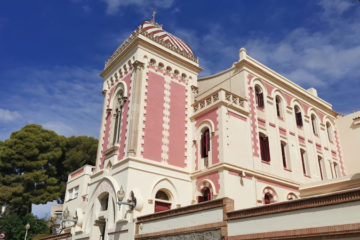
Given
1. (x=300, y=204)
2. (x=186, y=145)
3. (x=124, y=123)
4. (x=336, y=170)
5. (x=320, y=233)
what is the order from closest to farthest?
1. (x=320, y=233)
2. (x=300, y=204)
3. (x=124, y=123)
4. (x=186, y=145)
5. (x=336, y=170)

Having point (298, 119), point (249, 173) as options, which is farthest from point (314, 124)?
point (249, 173)

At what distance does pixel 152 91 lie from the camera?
734 inches

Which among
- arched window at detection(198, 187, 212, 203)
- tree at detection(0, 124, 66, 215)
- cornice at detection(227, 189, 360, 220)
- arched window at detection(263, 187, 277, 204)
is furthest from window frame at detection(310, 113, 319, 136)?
tree at detection(0, 124, 66, 215)

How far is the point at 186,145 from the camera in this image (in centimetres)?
1880

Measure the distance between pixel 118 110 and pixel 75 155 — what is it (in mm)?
19523

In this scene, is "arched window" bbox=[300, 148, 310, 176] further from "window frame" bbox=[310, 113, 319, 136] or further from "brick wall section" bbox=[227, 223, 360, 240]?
"brick wall section" bbox=[227, 223, 360, 240]

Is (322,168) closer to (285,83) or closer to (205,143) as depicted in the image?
(285,83)

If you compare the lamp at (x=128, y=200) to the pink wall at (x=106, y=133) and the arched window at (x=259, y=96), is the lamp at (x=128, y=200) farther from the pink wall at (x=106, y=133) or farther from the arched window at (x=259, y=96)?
the arched window at (x=259, y=96)

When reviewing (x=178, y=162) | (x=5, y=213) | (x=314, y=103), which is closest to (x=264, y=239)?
(x=178, y=162)

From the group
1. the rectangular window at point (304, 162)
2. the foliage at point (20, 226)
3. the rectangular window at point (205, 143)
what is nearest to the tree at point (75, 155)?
the foliage at point (20, 226)

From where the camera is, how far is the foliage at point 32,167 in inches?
1210

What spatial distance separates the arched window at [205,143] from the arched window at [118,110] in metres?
5.02

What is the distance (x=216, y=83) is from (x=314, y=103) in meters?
8.48

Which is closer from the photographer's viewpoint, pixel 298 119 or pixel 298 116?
pixel 298 119
